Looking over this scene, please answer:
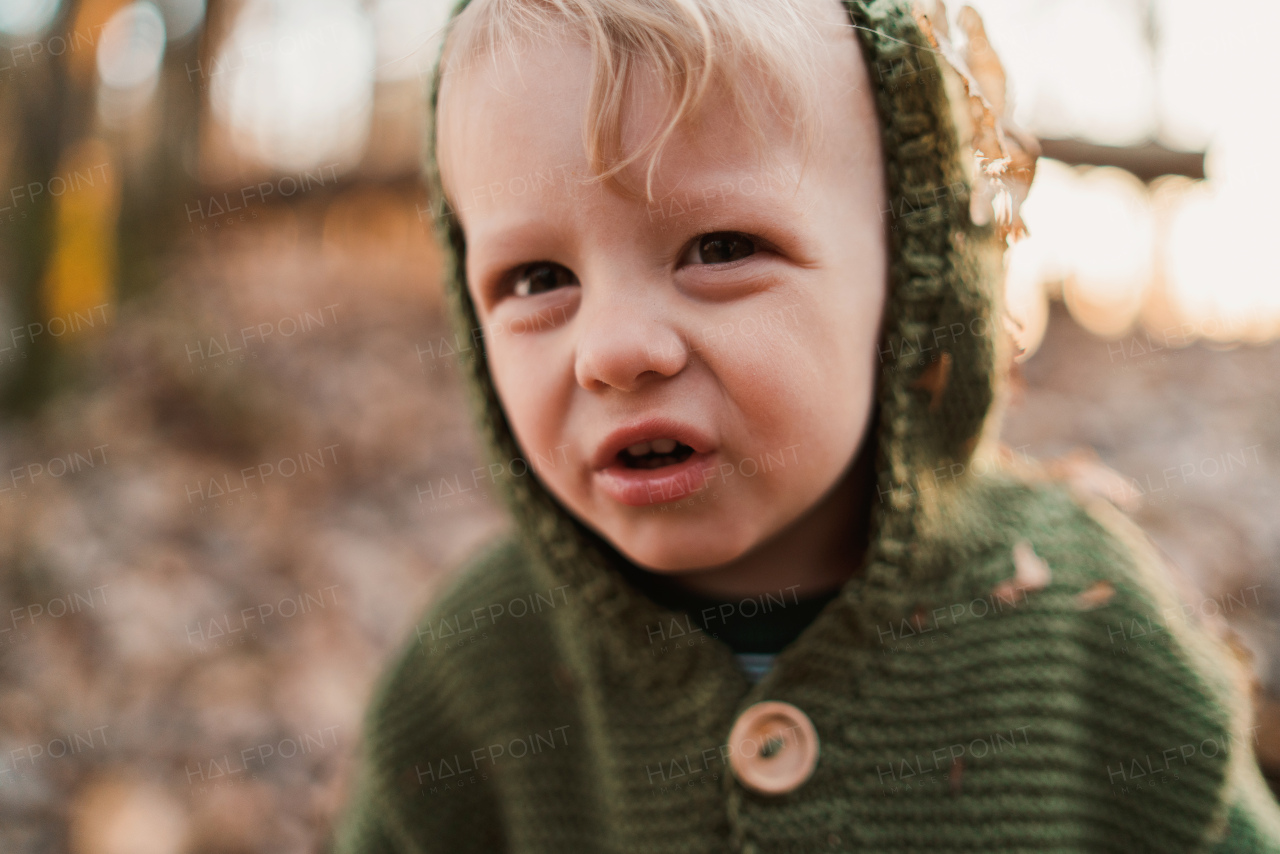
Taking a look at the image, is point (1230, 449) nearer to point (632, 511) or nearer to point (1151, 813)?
point (1151, 813)

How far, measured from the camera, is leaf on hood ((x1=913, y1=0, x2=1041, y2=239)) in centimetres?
105

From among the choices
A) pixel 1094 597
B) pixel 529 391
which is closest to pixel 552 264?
pixel 529 391

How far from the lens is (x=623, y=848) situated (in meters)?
1.09

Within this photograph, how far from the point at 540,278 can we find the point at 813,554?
0.55 meters

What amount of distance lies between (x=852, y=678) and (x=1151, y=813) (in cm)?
44

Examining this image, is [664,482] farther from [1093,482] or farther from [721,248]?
[1093,482]

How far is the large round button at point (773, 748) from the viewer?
1.00 m

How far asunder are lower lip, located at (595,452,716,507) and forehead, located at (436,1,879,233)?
0.29m

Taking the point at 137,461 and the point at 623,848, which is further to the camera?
the point at 137,461

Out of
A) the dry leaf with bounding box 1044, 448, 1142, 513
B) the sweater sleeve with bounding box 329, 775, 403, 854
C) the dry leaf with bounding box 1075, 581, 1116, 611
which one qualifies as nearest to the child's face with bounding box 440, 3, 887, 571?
the dry leaf with bounding box 1075, 581, 1116, 611

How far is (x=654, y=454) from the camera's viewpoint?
3.11 feet

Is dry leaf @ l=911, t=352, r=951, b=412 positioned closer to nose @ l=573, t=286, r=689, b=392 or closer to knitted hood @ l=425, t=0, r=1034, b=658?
knitted hood @ l=425, t=0, r=1034, b=658

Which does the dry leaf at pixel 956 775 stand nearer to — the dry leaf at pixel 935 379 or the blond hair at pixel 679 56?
the dry leaf at pixel 935 379

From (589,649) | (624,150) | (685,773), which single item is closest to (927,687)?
(685,773)
